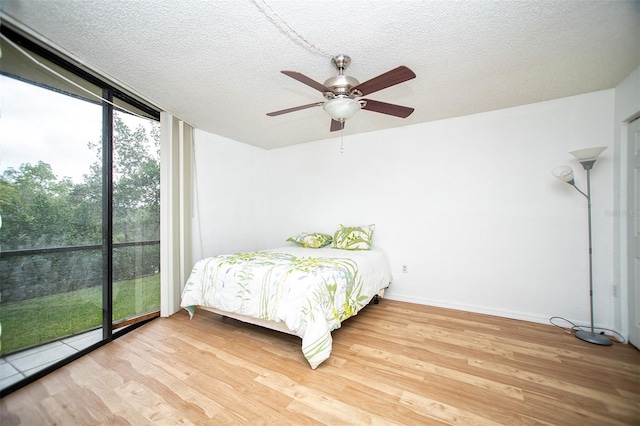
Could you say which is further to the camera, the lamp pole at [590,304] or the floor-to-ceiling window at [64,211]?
the lamp pole at [590,304]

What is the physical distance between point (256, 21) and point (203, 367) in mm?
2477

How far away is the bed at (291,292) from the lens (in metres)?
1.96

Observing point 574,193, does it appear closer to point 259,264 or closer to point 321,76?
point 321,76

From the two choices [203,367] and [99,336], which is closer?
[203,367]

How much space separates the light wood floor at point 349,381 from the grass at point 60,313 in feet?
0.87

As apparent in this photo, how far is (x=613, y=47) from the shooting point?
1826mm

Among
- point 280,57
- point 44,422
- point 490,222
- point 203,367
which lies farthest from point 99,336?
point 490,222

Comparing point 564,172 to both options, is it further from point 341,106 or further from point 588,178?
point 341,106

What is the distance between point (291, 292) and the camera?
2059mm

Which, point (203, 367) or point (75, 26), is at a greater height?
point (75, 26)

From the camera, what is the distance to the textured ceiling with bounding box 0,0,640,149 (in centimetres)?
148

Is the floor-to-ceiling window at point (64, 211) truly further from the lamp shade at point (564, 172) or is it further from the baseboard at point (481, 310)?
the lamp shade at point (564, 172)

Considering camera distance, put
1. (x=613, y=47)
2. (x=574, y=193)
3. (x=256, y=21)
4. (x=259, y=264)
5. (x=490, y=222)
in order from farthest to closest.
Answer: (x=490, y=222), (x=574, y=193), (x=259, y=264), (x=613, y=47), (x=256, y=21)

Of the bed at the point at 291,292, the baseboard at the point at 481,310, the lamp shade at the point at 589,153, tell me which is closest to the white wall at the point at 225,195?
the bed at the point at 291,292
